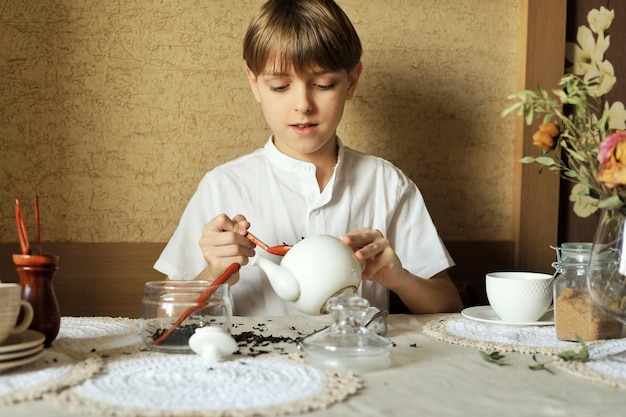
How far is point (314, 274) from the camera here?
3.64 ft

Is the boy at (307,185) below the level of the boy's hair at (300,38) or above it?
below

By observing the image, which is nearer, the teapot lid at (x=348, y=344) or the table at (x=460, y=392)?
the table at (x=460, y=392)

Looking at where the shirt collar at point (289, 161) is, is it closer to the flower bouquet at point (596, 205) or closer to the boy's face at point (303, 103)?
the boy's face at point (303, 103)

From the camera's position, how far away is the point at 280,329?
1.25 meters

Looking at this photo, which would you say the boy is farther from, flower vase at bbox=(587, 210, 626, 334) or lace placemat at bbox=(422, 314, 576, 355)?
flower vase at bbox=(587, 210, 626, 334)

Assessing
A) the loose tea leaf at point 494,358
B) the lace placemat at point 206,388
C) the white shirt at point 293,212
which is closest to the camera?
the lace placemat at point 206,388

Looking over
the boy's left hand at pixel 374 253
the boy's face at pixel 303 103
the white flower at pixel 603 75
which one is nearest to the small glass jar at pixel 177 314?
the boy's left hand at pixel 374 253

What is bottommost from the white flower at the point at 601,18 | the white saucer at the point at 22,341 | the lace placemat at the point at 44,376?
the lace placemat at the point at 44,376

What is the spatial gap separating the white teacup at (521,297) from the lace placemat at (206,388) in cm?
47

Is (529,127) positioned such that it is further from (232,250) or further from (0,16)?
(0,16)

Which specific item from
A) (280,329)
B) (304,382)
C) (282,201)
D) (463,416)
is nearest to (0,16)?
(282,201)

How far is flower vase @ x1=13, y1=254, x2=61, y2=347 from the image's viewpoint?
1.02 metres

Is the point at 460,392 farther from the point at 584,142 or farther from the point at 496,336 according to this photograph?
the point at 584,142

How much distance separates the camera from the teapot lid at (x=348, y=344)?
0.95 m
